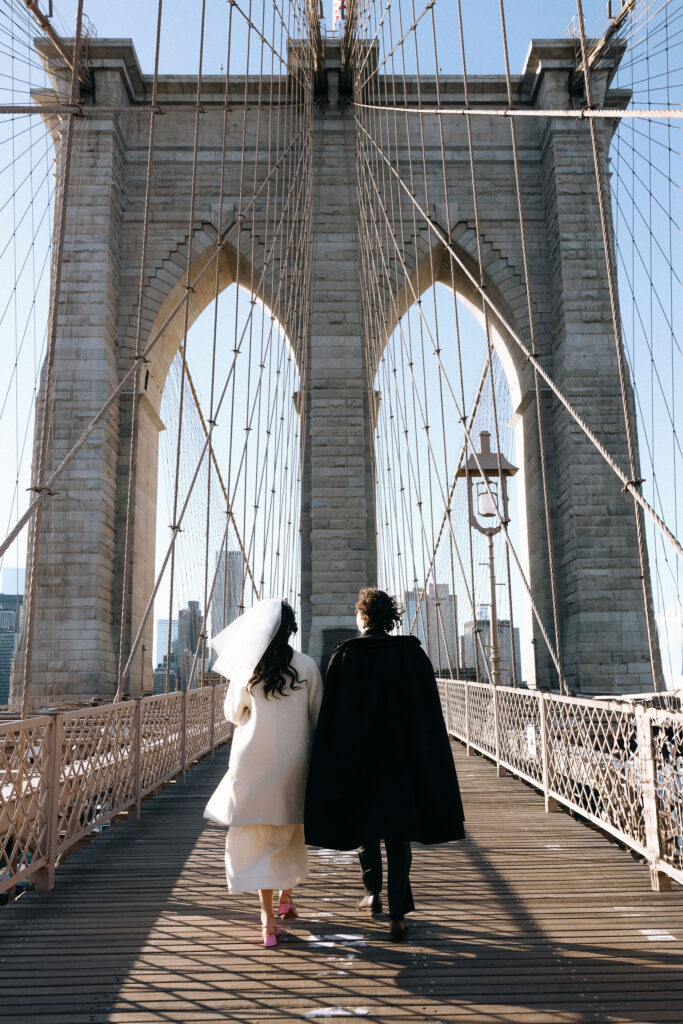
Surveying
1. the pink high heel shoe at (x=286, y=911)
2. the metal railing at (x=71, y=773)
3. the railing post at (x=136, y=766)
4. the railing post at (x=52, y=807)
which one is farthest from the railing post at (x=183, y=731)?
the pink high heel shoe at (x=286, y=911)

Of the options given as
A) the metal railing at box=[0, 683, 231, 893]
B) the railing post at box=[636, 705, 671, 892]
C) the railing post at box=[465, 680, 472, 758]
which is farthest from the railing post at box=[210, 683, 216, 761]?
the railing post at box=[636, 705, 671, 892]

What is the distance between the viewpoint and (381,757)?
86.7 inches

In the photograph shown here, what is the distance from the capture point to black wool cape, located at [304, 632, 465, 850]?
84.3 inches

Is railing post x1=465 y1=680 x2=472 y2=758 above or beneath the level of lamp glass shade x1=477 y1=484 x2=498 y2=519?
beneath

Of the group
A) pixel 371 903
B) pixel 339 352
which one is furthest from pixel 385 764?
pixel 339 352

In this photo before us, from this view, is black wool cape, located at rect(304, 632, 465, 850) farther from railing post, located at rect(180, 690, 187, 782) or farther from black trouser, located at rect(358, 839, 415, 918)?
railing post, located at rect(180, 690, 187, 782)

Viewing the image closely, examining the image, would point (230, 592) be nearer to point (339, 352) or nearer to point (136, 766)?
point (339, 352)

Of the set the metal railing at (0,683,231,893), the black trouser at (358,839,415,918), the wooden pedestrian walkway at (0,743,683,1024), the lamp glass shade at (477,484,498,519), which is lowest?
the wooden pedestrian walkway at (0,743,683,1024)

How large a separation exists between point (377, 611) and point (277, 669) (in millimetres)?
316

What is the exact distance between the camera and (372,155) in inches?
493

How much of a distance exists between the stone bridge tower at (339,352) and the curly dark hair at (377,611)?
832 centimetres

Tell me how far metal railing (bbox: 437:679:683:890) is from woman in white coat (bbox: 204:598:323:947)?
109 centimetres

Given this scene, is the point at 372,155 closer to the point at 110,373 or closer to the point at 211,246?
the point at 211,246

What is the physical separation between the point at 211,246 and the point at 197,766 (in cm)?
834
